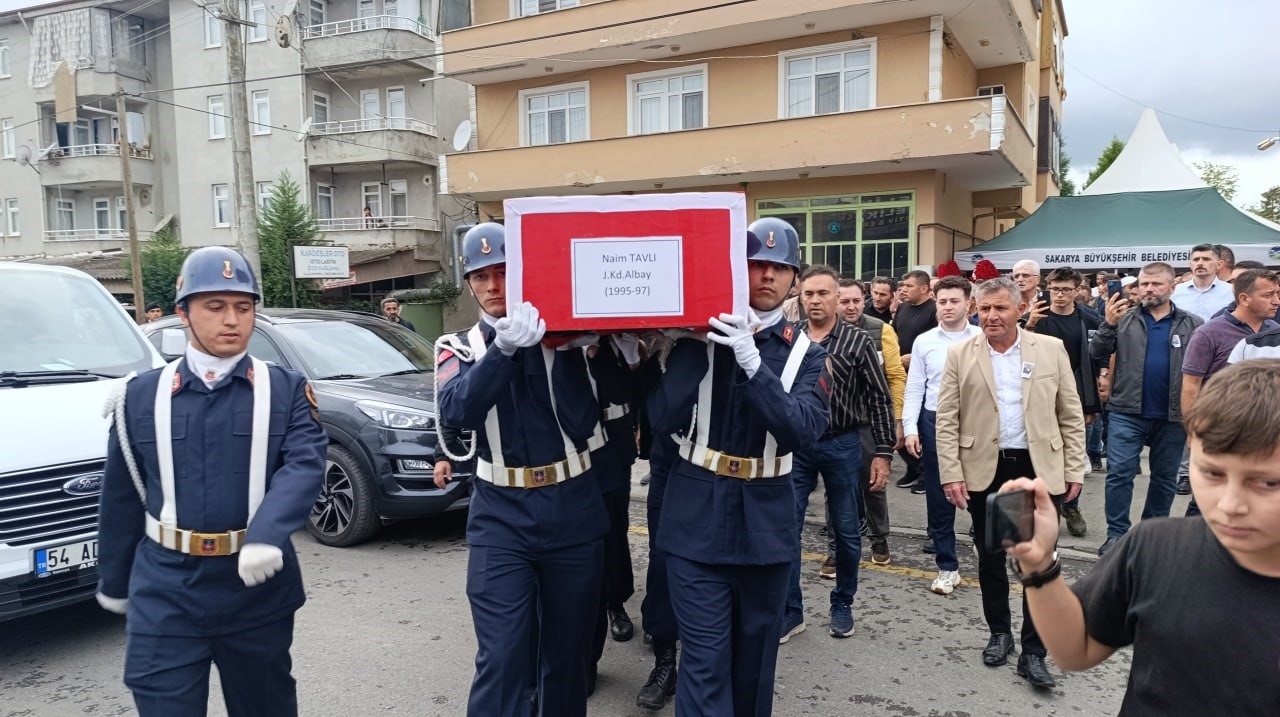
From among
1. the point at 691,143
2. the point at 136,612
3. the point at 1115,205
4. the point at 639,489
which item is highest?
the point at 691,143

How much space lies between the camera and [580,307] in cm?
271

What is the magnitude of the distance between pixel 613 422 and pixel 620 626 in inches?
62.3

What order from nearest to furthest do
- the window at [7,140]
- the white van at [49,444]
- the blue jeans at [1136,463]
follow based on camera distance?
the white van at [49,444] < the blue jeans at [1136,463] < the window at [7,140]

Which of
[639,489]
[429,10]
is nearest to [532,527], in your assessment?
[639,489]

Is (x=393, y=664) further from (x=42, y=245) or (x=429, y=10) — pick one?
(x=42, y=245)

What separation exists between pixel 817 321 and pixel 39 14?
38629mm

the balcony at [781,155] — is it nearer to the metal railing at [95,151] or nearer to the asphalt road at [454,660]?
the asphalt road at [454,660]

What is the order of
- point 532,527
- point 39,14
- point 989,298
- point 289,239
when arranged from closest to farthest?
point 532,527 → point 989,298 → point 289,239 → point 39,14

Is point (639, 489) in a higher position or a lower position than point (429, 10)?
lower

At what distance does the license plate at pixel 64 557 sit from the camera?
3.96 metres

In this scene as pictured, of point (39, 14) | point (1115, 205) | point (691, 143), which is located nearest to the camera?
point (1115, 205)

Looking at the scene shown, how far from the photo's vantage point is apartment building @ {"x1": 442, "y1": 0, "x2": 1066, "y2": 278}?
1590cm

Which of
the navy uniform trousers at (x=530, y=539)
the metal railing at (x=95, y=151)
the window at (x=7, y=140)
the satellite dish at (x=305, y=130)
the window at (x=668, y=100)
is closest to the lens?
the navy uniform trousers at (x=530, y=539)

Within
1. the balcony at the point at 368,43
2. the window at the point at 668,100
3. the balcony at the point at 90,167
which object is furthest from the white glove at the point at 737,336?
the balcony at the point at 90,167
